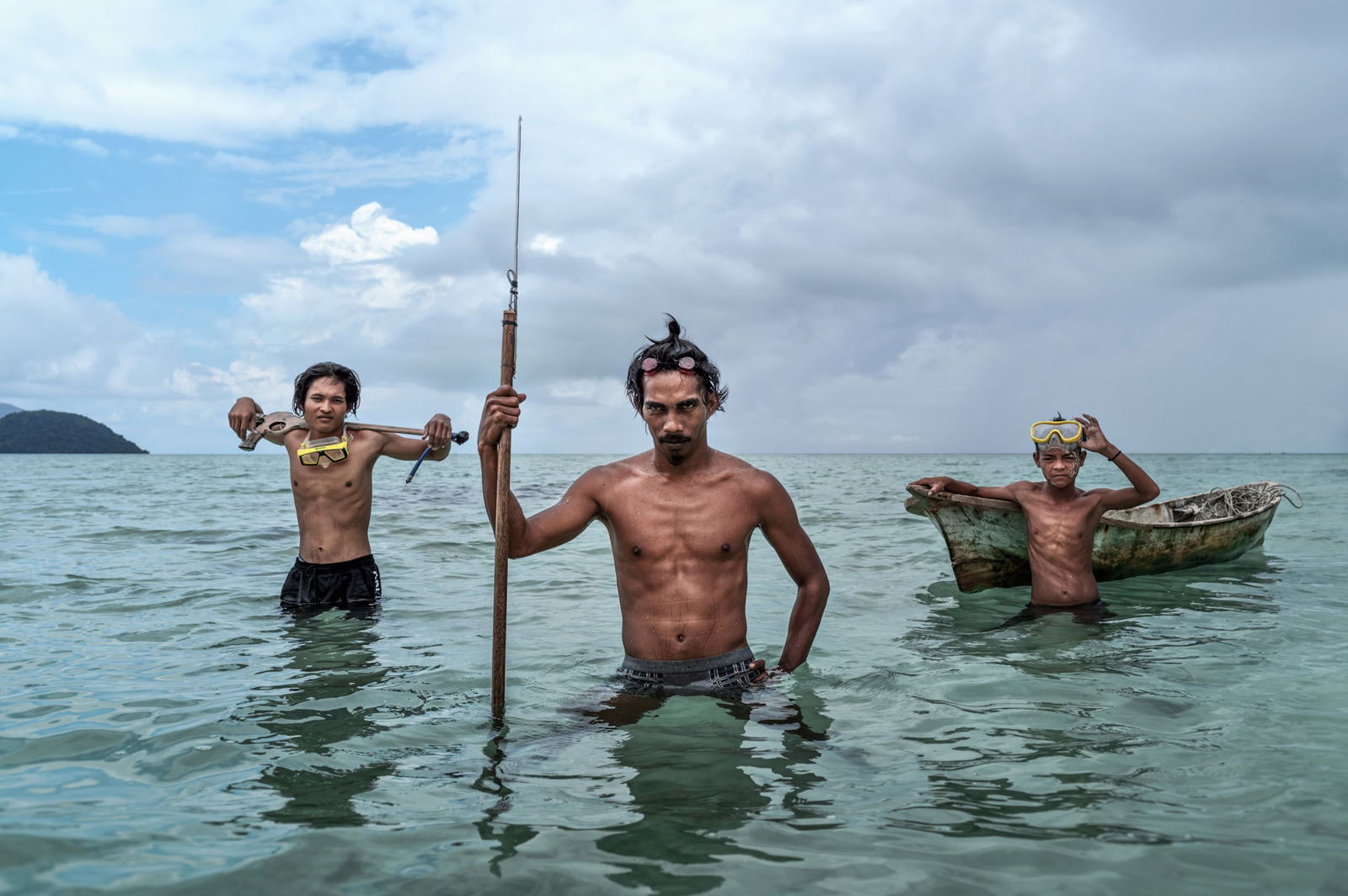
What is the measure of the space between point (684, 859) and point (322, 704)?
2954mm

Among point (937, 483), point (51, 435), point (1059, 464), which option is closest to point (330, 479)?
point (937, 483)

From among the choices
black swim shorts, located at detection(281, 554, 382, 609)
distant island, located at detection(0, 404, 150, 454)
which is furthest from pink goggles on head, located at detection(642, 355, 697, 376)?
distant island, located at detection(0, 404, 150, 454)

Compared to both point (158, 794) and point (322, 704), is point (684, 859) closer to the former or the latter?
point (158, 794)

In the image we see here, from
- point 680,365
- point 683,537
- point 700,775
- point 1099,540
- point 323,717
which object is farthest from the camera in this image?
point 1099,540

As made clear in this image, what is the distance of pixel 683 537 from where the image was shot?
4566 millimetres

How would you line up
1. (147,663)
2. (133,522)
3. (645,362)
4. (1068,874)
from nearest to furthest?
(1068,874), (645,362), (147,663), (133,522)

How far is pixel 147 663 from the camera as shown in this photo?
632 centimetres

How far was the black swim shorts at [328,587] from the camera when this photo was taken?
7.79 m

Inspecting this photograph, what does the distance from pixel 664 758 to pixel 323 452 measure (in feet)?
15.5

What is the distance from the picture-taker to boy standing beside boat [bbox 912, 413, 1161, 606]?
7.93m

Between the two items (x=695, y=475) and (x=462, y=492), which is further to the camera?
(x=462, y=492)

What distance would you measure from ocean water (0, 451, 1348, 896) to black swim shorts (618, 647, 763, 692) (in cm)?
9

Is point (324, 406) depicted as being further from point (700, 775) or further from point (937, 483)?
point (937, 483)

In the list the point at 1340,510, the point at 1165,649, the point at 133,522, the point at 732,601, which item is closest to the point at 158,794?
the point at 732,601
